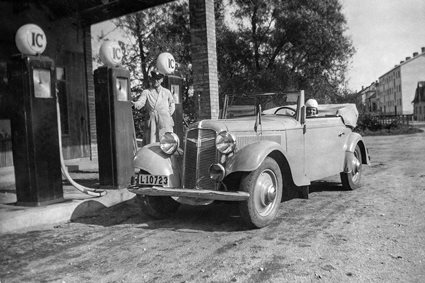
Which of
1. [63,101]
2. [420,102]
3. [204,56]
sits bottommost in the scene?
[63,101]

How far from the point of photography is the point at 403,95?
79312 mm

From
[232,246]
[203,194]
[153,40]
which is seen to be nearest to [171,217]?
[203,194]

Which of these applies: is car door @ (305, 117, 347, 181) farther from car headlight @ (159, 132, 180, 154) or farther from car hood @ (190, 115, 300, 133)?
car headlight @ (159, 132, 180, 154)

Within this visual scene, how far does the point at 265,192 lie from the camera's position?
4695 millimetres

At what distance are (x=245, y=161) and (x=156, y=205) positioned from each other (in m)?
1.41

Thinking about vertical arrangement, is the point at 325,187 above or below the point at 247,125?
below

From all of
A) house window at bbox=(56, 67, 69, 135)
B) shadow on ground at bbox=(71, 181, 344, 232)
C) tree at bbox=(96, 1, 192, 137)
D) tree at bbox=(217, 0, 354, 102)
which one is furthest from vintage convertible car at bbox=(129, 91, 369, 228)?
tree at bbox=(217, 0, 354, 102)

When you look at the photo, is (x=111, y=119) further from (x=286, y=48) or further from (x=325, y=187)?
(x=286, y=48)

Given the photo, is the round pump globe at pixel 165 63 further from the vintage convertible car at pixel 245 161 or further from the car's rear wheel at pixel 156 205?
the car's rear wheel at pixel 156 205

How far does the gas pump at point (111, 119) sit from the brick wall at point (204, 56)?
2270mm

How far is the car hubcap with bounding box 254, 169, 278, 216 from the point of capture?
4617 mm

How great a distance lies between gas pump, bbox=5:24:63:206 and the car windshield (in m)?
2.54

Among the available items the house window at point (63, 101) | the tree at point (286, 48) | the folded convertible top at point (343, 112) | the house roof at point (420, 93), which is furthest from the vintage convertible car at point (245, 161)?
the house roof at point (420, 93)

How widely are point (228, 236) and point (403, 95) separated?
8355 centimetres
